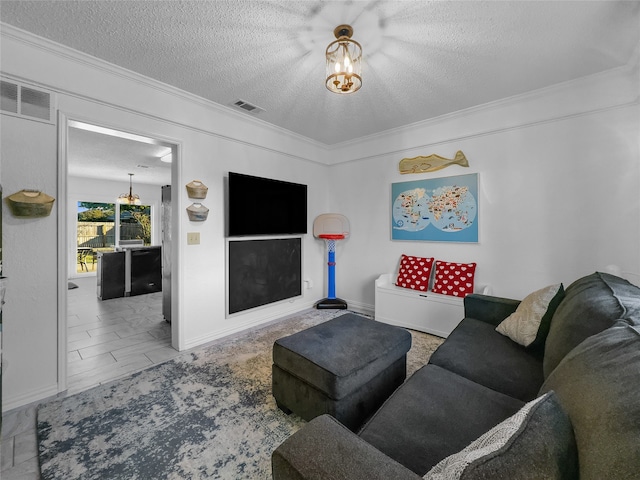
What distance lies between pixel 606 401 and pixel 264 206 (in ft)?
10.9

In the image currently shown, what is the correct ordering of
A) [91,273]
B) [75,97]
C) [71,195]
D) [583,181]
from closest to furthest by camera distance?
[75,97] → [583,181] → [71,195] → [91,273]

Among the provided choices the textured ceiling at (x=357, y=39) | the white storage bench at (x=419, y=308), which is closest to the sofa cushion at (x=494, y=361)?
the white storage bench at (x=419, y=308)

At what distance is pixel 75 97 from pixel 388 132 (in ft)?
11.2

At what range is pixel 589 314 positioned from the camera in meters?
1.32

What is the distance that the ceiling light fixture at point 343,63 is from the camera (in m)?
1.84

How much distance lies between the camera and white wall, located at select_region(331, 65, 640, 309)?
95.1 inches

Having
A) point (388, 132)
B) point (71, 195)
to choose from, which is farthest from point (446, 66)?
point (71, 195)

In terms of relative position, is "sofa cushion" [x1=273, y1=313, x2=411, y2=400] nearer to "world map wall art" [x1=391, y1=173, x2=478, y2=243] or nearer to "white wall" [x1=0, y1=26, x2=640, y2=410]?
"white wall" [x1=0, y1=26, x2=640, y2=410]

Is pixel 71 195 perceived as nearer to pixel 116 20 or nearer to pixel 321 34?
pixel 116 20

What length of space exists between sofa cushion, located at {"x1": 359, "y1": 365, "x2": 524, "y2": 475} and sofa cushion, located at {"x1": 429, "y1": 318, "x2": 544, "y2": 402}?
0.14 meters

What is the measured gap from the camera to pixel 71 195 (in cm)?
684

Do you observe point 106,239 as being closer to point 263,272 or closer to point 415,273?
point 263,272

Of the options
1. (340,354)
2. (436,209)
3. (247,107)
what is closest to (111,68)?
(247,107)

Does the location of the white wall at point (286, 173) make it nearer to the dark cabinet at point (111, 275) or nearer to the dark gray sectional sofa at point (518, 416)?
the dark gray sectional sofa at point (518, 416)
